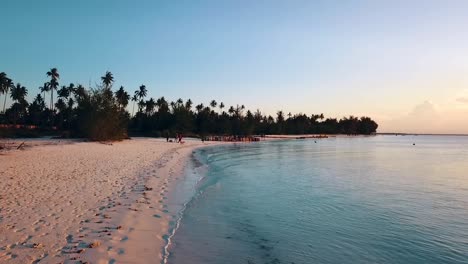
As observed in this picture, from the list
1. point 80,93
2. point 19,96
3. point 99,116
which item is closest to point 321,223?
point 99,116

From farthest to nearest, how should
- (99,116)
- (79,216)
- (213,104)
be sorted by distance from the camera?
(213,104), (99,116), (79,216)

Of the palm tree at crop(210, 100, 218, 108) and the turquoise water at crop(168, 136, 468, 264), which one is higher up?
the palm tree at crop(210, 100, 218, 108)

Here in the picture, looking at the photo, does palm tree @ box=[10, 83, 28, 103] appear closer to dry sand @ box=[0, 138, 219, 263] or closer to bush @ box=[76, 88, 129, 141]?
bush @ box=[76, 88, 129, 141]

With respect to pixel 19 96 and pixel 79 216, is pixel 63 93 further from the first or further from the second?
pixel 79 216

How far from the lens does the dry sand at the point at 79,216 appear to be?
6.64 meters

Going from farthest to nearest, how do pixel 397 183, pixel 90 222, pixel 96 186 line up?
pixel 397 183
pixel 96 186
pixel 90 222

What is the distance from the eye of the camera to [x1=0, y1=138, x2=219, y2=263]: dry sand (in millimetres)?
6637

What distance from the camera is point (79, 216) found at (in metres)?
9.13

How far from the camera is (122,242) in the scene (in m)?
7.52

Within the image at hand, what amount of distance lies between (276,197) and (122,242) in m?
8.54

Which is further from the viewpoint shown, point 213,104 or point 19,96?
point 213,104

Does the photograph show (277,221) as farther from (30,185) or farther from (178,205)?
(30,185)

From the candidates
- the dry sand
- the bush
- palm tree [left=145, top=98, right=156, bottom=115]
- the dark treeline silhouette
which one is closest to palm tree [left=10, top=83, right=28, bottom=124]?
the dark treeline silhouette

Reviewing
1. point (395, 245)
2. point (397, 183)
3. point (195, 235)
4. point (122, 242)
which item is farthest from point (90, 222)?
point (397, 183)
